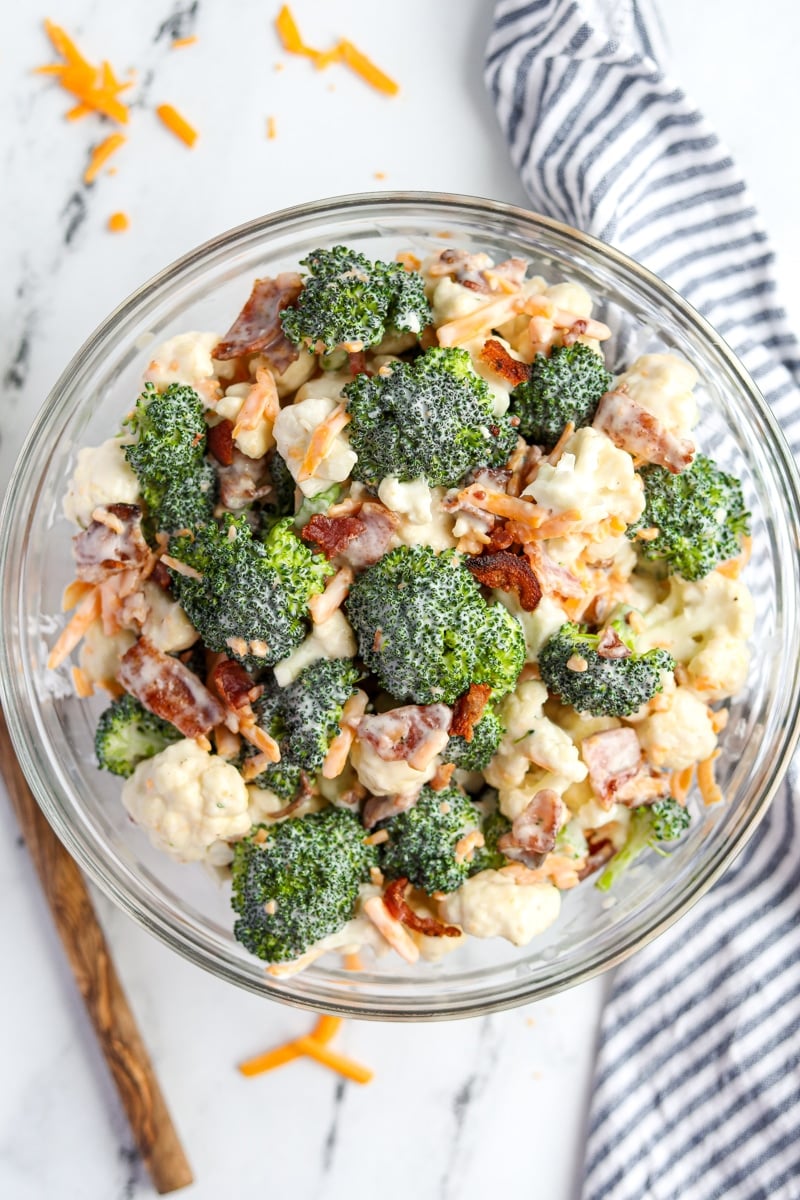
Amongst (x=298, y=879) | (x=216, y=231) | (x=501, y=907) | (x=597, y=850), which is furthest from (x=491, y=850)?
(x=216, y=231)

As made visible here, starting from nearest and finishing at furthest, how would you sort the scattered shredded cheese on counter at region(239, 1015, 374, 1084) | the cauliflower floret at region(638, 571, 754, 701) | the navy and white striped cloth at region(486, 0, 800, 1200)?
1. the cauliflower floret at region(638, 571, 754, 701)
2. the navy and white striped cloth at region(486, 0, 800, 1200)
3. the scattered shredded cheese on counter at region(239, 1015, 374, 1084)

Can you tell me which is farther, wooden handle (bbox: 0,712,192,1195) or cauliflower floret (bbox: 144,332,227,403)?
wooden handle (bbox: 0,712,192,1195)

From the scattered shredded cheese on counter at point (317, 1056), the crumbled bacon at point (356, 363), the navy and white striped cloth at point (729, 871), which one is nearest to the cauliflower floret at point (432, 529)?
the crumbled bacon at point (356, 363)

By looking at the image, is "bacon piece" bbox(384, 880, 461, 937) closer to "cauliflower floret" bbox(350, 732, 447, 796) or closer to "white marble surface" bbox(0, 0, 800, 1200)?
"cauliflower floret" bbox(350, 732, 447, 796)

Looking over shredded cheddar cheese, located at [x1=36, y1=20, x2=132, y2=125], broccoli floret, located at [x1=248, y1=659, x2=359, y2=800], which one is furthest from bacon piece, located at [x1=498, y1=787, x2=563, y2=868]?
shredded cheddar cheese, located at [x1=36, y1=20, x2=132, y2=125]

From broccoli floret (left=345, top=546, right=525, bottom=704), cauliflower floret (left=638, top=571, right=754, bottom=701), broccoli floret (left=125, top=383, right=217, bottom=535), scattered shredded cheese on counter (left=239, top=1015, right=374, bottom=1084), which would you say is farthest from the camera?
scattered shredded cheese on counter (left=239, top=1015, right=374, bottom=1084)

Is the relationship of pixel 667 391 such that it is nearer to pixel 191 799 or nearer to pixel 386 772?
pixel 386 772

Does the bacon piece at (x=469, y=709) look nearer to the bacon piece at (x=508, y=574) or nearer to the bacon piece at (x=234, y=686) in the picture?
the bacon piece at (x=508, y=574)
